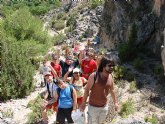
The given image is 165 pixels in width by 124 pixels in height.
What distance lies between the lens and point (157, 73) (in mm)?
13828

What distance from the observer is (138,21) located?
1911cm

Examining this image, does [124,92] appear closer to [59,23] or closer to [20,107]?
[20,107]

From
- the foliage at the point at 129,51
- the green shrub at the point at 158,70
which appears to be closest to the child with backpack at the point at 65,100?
the green shrub at the point at 158,70

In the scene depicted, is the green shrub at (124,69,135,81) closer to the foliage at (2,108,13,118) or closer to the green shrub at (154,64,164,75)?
the green shrub at (154,64,164,75)

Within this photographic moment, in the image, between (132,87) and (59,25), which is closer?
(132,87)

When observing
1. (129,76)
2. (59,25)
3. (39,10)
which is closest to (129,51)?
(129,76)

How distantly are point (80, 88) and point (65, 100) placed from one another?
1.06 metres

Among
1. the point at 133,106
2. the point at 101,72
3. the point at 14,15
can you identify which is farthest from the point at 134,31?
the point at 14,15

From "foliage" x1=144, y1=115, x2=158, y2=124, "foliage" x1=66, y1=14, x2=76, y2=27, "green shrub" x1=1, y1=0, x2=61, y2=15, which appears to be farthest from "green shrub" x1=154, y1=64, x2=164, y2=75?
"green shrub" x1=1, y1=0, x2=61, y2=15

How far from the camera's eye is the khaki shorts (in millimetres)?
6957

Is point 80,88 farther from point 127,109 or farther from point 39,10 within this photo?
point 39,10

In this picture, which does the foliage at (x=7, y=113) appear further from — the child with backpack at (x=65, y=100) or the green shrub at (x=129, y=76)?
the green shrub at (x=129, y=76)

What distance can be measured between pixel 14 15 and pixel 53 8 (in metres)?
61.7

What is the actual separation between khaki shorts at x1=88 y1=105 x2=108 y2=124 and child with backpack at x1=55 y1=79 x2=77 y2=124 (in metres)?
0.96
